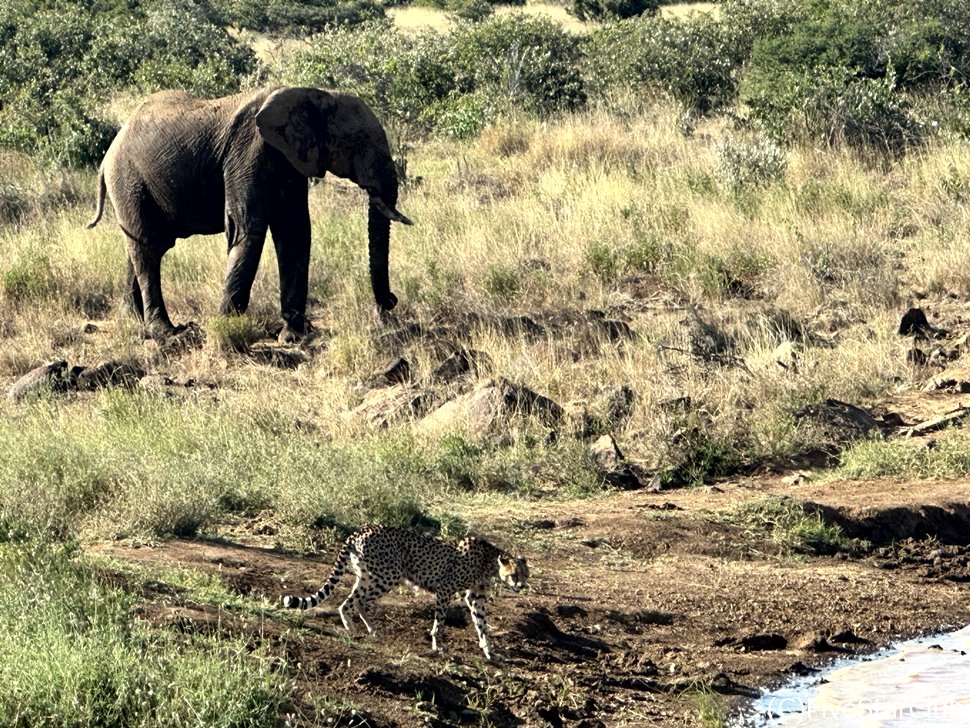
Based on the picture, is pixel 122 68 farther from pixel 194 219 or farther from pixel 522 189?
pixel 194 219

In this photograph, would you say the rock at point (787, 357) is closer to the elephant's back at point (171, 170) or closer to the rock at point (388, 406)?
the rock at point (388, 406)

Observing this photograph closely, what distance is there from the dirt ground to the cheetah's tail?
69mm

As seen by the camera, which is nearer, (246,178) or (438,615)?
(438,615)

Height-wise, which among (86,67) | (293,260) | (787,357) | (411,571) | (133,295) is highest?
(411,571)

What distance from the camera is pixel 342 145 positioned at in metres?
13.9

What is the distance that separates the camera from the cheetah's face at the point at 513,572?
6793 mm

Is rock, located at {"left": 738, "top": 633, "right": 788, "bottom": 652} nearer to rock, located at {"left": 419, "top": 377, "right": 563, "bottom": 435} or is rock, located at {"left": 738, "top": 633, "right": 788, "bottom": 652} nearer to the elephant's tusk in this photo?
rock, located at {"left": 419, "top": 377, "right": 563, "bottom": 435}

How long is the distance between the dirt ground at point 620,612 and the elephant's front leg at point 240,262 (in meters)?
5.02

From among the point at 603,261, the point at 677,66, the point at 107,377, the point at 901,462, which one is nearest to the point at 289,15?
the point at 677,66

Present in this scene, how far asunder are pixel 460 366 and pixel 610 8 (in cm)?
2708

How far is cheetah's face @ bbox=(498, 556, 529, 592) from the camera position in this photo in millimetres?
6793

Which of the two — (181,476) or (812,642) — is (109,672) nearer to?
(181,476)

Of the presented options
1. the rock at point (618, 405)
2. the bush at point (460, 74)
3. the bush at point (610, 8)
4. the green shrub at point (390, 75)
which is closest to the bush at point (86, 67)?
the green shrub at point (390, 75)

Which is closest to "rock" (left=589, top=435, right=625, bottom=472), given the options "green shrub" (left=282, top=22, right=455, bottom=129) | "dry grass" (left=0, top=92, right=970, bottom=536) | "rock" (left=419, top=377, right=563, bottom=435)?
"dry grass" (left=0, top=92, right=970, bottom=536)
